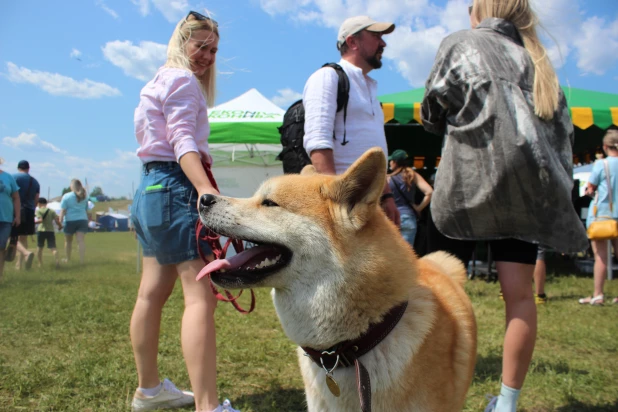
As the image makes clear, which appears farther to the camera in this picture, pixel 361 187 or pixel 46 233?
pixel 46 233

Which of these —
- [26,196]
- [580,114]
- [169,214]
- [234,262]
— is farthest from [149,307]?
[580,114]

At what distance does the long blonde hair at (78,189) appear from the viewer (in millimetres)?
9141

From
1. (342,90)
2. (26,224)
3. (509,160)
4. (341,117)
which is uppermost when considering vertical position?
(342,90)

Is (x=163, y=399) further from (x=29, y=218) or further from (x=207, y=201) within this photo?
(x=29, y=218)

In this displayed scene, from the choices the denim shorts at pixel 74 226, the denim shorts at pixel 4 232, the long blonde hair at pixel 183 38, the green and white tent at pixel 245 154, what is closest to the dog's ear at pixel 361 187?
the long blonde hair at pixel 183 38

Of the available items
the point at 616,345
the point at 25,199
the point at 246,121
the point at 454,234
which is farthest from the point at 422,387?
the point at 25,199

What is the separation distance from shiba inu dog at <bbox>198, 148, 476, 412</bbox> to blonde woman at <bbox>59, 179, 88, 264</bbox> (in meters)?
8.72

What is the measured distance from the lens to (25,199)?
7.69 metres

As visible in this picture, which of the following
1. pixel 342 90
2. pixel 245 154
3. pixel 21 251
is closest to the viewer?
pixel 342 90

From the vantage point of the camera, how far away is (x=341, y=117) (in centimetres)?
252

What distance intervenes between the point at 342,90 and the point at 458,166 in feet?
2.68

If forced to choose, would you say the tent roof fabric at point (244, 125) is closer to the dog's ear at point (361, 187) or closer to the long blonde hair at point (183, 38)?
the long blonde hair at point (183, 38)

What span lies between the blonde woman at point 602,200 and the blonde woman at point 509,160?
3999 millimetres

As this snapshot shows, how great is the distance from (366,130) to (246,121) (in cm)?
579
